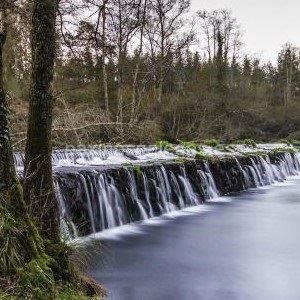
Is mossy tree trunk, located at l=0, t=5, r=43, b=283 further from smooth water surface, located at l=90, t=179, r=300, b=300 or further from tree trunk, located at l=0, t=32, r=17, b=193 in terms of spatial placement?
smooth water surface, located at l=90, t=179, r=300, b=300

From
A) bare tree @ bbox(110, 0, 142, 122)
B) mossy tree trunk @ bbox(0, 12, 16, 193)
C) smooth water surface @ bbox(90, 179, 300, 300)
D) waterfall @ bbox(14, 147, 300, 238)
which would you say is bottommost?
smooth water surface @ bbox(90, 179, 300, 300)

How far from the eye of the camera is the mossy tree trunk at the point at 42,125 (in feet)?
18.1

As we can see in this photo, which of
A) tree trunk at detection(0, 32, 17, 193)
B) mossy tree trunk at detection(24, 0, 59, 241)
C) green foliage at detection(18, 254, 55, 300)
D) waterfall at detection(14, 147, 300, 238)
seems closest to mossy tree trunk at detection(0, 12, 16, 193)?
tree trunk at detection(0, 32, 17, 193)

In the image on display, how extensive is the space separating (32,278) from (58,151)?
10.1 metres

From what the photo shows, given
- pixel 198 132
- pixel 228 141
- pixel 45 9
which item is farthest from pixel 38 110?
pixel 228 141

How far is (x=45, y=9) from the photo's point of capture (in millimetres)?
5496

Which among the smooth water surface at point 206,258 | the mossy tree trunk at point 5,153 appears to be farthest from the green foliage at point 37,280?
the smooth water surface at point 206,258

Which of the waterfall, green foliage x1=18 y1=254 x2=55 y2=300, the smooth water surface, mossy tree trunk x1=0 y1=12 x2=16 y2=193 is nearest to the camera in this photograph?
green foliage x1=18 y1=254 x2=55 y2=300

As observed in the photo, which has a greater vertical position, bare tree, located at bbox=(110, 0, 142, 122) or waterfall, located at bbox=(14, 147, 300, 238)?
bare tree, located at bbox=(110, 0, 142, 122)

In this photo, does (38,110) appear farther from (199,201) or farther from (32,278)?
(199,201)

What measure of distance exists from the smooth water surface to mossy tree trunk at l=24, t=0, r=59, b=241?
5.71 ft

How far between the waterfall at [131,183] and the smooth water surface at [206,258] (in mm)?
676

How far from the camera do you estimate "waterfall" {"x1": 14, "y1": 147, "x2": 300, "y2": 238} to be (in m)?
10.8

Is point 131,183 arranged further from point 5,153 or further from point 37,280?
point 37,280
